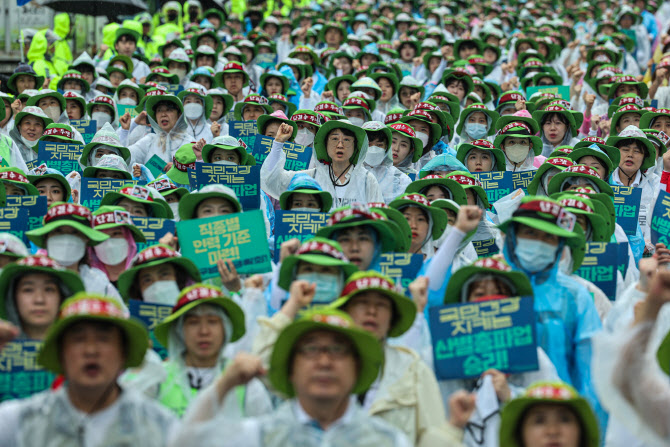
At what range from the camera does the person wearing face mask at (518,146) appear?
10492mm

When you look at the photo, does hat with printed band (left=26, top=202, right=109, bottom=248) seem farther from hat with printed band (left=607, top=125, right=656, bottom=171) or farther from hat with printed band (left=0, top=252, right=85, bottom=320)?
hat with printed band (left=607, top=125, right=656, bottom=171)

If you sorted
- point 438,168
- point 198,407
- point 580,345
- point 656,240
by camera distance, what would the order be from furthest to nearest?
point 438,168 → point 656,240 → point 580,345 → point 198,407

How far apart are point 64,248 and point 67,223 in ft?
0.54

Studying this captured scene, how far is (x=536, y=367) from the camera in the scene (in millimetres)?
5180

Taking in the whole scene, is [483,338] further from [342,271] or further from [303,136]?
[303,136]

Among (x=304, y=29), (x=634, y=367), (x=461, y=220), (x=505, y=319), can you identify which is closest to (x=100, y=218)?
(x=461, y=220)

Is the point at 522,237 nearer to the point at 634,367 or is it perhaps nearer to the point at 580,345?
the point at 580,345

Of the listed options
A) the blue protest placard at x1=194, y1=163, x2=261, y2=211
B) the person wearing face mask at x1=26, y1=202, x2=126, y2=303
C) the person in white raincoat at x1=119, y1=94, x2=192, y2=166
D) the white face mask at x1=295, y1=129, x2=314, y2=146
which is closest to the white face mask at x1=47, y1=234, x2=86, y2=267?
the person wearing face mask at x1=26, y1=202, x2=126, y2=303

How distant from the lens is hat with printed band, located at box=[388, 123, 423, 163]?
10.3m

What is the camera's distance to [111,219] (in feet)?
22.6

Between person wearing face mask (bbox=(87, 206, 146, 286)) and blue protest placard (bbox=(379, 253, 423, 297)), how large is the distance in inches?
72.4

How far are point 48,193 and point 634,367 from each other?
5.77 metres

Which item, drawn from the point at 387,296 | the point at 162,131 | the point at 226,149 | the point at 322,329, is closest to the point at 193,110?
the point at 162,131

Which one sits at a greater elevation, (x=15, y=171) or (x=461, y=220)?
(x=15, y=171)
